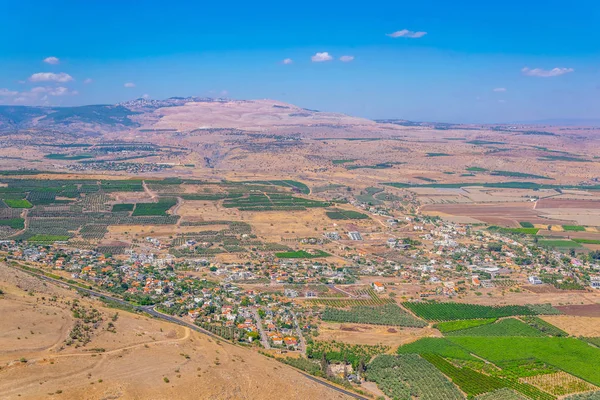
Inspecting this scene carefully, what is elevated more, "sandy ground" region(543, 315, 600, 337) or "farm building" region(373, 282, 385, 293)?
"farm building" region(373, 282, 385, 293)

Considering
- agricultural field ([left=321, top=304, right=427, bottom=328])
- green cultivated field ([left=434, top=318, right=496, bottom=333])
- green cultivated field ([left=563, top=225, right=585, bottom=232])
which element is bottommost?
green cultivated field ([left=434, top=318, right=496, bottom=333])

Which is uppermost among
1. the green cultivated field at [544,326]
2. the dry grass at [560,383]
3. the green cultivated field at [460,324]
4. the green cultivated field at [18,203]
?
the green cultivated field at [18,203]

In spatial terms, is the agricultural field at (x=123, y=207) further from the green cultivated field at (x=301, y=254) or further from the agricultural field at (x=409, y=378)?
the agricultural field at (x=409, y=378)

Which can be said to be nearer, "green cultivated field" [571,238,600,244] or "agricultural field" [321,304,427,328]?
"agricultural field" [321,304,427,328]

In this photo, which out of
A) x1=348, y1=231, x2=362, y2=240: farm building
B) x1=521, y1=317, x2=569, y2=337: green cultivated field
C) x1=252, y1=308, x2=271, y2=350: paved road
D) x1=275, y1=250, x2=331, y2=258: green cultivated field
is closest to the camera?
x1=252, y1=308, x2=271, y2=350: paved road

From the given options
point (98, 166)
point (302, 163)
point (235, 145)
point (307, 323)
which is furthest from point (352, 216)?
point (235, 145)

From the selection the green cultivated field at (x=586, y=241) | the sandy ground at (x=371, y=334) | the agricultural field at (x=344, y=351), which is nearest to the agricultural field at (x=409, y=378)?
the agricultural field at (x=344, y=351)

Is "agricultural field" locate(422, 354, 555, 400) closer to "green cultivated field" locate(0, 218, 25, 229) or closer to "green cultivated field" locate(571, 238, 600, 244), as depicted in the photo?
"green cultivated field" locate(571, 238, 600, 244)

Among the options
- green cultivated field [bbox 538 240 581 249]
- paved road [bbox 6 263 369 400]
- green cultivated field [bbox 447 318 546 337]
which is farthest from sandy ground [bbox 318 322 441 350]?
green cultivated field [bbox 538 240 581 249]

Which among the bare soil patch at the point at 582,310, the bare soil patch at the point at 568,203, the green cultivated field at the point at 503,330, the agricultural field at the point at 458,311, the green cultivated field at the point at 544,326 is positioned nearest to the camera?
the green cultivated field at the point at 503,330

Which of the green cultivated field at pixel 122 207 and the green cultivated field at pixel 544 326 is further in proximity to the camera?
the green cultivated field at pixel 122 207

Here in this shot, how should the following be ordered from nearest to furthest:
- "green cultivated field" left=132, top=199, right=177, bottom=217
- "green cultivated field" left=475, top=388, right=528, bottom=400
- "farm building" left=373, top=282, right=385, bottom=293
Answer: "green cultivated field" left=475, top=388, right=528, bottom=400
"farm building" left=373, top=282, right=385, bottom=293
"green cultivated field" left=132, top=199, right=177, bottom=217
